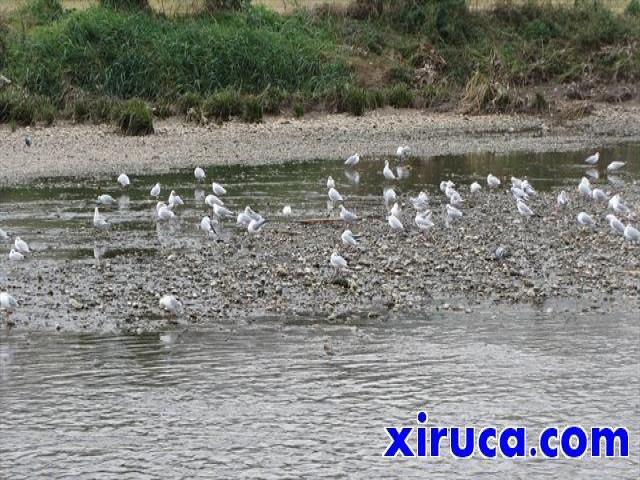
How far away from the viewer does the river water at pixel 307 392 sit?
10656 millimetres

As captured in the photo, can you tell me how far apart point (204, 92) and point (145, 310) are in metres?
19.9

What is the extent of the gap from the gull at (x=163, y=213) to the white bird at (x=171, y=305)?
553 cm

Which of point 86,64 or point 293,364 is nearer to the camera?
point 293,364

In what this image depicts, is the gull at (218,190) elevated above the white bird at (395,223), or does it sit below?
above

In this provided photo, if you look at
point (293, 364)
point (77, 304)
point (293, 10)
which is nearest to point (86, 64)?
point (293, 10)

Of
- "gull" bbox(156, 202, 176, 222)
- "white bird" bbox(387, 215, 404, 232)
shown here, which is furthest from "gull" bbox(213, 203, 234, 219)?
"white bird" bbox(387, 215, 404, 232)

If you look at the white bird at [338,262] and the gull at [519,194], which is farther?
the gull at [519,194]

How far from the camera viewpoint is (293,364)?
42.0 feet

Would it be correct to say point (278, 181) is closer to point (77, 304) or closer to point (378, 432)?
point (77, 304)

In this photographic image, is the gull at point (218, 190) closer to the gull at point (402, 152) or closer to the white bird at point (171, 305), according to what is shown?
the gull at point (402, 152)

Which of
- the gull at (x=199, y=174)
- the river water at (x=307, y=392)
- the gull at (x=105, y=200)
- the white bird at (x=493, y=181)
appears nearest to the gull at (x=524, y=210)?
the white bird at (x=493, y=181)

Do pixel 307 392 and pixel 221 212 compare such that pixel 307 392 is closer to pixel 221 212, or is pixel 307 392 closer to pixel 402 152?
pixel 221 212

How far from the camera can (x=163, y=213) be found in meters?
19.5

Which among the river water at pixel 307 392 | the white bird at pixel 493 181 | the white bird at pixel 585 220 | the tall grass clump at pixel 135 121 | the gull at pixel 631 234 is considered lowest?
the river water at pixel 307 392
